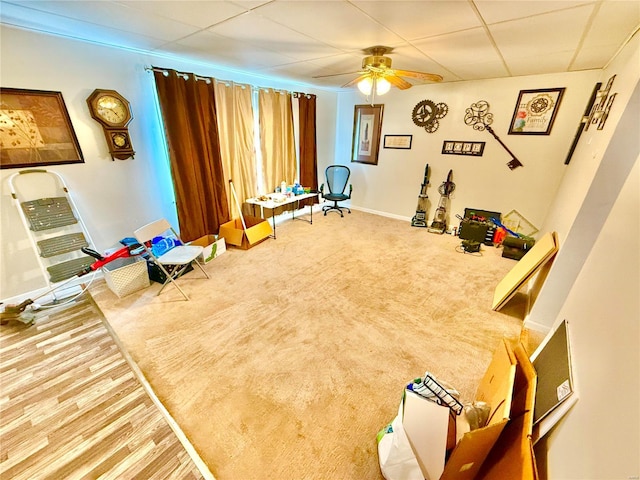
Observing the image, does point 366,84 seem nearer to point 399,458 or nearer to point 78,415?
point 399,458

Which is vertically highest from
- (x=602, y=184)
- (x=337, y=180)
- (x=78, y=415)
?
(x=602, y=184)

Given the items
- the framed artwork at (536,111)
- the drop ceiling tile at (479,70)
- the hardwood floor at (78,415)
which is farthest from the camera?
the framed artwork at (536,111)

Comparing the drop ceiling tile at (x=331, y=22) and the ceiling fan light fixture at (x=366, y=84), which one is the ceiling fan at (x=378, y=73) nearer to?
the ceiling fan light fixture at (x=366, y=84)

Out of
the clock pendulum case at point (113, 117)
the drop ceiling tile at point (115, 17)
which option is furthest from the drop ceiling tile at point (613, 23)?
the clock pendulum case at point (113, 117)

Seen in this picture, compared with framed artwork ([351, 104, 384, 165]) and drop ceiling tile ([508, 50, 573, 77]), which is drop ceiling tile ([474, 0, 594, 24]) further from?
framed artwork ([351, 104, 384, 165])

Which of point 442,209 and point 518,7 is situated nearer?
point 518,7

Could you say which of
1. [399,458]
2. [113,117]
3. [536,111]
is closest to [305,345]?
[399,458]

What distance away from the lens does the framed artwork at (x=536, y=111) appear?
316 centimetres

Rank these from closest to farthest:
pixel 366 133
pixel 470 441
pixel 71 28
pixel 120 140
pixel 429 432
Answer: pixel 470 441, pixel 429 432, pixel 71 28, pixel 120 140, pixel 366 133

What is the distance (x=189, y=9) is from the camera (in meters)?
1.56

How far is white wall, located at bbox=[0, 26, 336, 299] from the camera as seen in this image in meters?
2.05

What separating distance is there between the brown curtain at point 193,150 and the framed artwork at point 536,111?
4.01 meters

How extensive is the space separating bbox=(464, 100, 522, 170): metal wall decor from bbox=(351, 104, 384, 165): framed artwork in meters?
1.44

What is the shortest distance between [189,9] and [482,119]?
151 inches
